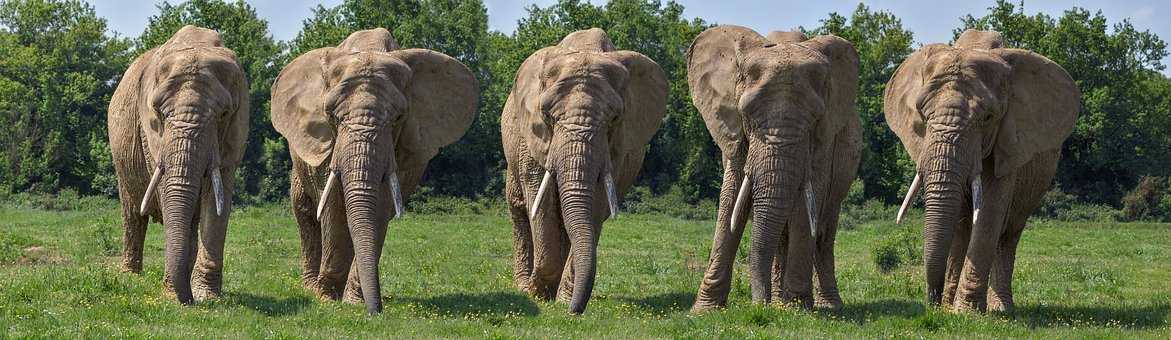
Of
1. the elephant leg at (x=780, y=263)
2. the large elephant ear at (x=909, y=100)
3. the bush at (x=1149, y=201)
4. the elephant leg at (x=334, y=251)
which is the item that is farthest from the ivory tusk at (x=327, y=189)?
the bush at (x=1149, y=201)

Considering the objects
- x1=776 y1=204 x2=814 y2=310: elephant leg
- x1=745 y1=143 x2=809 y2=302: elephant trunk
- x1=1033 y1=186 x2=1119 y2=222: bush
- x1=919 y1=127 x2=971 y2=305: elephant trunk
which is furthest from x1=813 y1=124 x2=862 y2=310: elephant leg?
x1=1033 y1=186 x2=1119 y2=222: bush

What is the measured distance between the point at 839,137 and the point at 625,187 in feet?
8.60

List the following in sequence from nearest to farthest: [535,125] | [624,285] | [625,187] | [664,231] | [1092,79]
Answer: [535,125] < [625,187] < [624,285] < [664,231] < [1092,79]

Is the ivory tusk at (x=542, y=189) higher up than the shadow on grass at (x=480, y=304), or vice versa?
the ivory tusk at (x=542, y=189)

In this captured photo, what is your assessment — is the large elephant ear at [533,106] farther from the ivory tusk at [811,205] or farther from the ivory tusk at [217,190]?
the ivory tusk at [217,190]

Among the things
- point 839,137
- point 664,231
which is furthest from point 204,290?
point 664,231

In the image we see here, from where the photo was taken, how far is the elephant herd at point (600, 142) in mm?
16828

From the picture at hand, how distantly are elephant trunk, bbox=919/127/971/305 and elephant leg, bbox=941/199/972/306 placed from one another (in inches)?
57.1

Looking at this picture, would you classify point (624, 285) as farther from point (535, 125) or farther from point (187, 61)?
point (187, 61)

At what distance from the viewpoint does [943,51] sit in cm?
1767

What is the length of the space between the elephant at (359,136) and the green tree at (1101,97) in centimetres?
3618

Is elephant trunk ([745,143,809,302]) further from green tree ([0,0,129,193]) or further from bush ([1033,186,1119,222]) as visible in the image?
green tree ([0,0,129,193])

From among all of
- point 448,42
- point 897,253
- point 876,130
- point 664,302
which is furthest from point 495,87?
point 664,302

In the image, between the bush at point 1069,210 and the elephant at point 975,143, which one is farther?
the bush at point 1069,210
